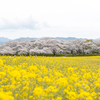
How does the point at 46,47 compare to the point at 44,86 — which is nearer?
the point at 44,86

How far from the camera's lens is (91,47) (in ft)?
160

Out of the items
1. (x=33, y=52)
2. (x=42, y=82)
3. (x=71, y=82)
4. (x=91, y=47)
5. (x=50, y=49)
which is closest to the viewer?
(x=42, y=82)

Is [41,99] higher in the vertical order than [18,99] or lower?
higher

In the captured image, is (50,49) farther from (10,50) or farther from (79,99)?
(79,99)

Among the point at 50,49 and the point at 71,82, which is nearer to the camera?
the point at 71,82

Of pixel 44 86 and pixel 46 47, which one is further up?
pixel 44 86

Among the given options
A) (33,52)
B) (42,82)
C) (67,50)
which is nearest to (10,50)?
(33,52)

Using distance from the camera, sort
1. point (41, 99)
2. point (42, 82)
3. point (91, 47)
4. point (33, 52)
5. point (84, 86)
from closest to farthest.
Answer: point (41, 99)
point (84, 86)
point (42, 82)
point (33, 52)
point (91, 47)

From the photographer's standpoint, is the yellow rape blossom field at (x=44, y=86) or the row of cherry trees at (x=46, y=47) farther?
the row of cherry trees at (x=46, y=47)

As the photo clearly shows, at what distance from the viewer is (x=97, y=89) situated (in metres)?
4.25

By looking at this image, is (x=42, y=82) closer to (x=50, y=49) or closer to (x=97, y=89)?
(x=97, y=89)

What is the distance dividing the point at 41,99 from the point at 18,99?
2.49ft

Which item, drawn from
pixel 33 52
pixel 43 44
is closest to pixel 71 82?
pixel 33 52

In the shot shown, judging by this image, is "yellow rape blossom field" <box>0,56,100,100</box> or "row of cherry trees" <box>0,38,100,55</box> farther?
"row of cherry trees" <box>0,38,100,55</box>
